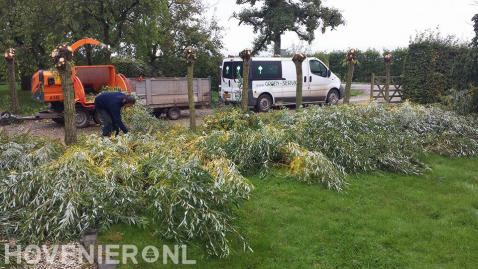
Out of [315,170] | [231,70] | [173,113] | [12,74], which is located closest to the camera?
[315,170]

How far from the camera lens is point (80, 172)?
5855mm

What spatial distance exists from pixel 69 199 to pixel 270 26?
2461cm

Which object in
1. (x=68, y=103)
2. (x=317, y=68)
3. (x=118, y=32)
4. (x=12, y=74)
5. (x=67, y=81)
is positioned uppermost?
(x=118, y=32)

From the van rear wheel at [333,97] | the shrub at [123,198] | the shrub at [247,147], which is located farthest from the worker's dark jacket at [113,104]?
the van rear wheel at [333,97]

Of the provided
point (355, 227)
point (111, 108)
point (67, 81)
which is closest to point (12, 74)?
point (111, 108)

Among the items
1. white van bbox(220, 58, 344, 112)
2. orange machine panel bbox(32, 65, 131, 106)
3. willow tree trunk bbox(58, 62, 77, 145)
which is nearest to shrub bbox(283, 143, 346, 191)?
willow tree trunk bbox(58, 62, 77, 145)

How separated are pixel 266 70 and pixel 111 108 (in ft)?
30.2

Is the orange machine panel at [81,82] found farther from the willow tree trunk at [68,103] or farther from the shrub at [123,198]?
the shrub at [123,198]

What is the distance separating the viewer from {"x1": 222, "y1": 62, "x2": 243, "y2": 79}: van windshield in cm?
1661

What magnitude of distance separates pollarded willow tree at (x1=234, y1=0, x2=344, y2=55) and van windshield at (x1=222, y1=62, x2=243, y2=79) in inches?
454

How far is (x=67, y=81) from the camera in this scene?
805 centimetres

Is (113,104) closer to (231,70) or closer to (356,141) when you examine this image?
(356,141)

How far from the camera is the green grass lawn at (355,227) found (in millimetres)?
5027

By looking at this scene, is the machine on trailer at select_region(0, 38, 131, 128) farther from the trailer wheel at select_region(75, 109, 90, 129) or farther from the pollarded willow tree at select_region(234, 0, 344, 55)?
the pollarded willow tree at select_region(234, 0, 344, 55)
